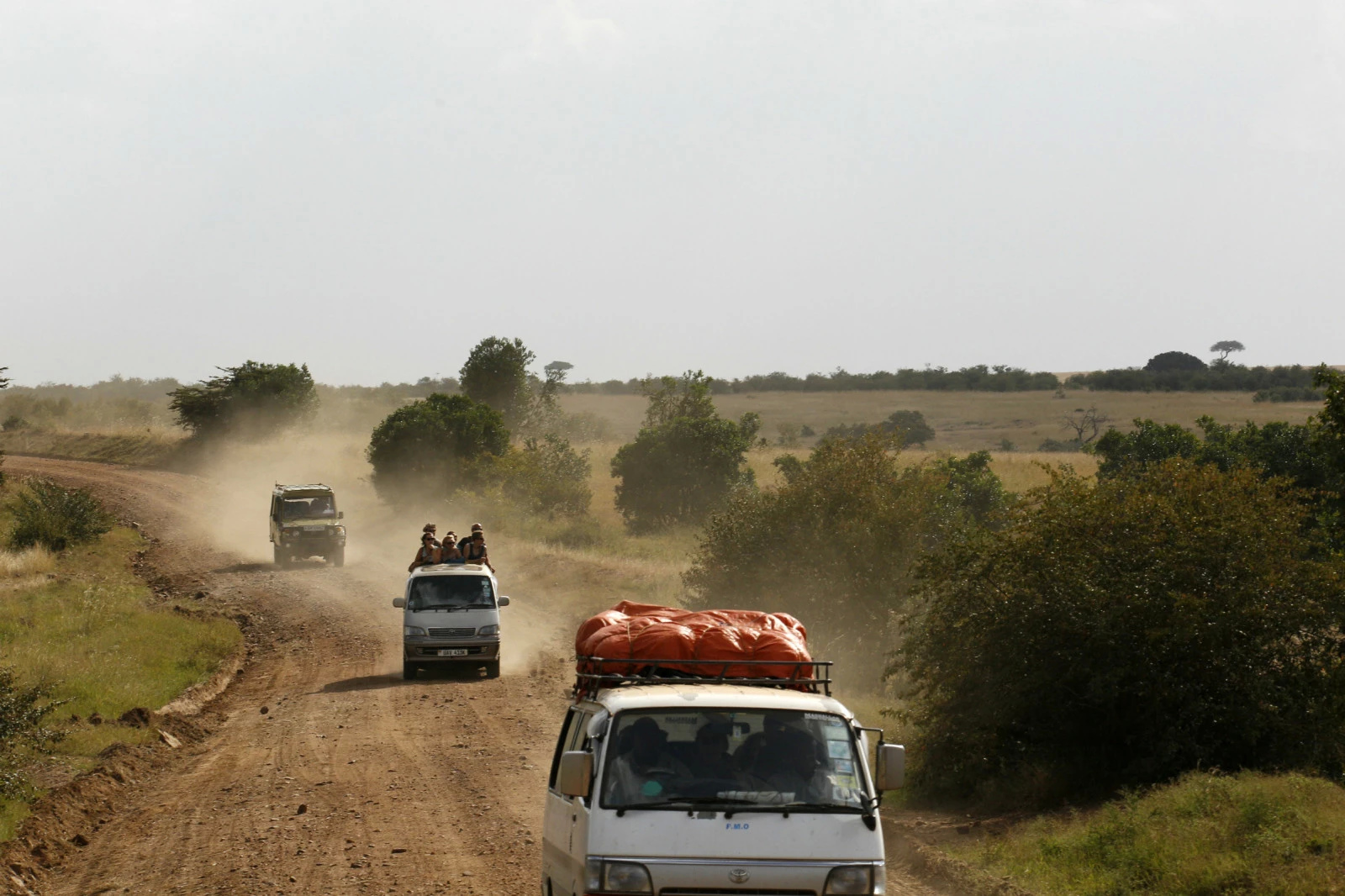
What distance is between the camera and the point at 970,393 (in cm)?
12025

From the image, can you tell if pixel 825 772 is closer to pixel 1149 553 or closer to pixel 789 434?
pixel 1149 553

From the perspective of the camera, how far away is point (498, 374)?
67875mm

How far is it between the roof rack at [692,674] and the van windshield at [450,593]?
42.6ft

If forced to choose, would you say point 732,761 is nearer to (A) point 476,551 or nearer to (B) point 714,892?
(B) point 714,892

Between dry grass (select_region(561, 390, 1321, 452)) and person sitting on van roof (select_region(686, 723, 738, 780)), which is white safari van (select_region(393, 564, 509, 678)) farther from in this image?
dry grass (select_region(561, 390, 1321, 452))

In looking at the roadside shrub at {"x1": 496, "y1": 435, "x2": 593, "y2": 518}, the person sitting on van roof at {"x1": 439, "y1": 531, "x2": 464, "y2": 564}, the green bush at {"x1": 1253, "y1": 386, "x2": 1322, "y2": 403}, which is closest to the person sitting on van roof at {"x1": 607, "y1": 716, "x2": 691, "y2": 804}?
the person sitting on van roof at {"x1": 439, "y1": 531, "x2": 464, "y2": 564}

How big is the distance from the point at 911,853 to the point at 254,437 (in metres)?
60.6

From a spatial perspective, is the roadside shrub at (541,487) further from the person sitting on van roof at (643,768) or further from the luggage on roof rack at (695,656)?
the person sitting on van roof at (643,768)

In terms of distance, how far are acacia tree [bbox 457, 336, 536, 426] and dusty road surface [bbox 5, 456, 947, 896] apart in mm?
40734

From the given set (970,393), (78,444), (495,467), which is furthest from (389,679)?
(970,393)

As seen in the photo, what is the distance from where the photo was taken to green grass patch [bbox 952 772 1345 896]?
336 inches

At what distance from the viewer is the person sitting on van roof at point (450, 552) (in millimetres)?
22062

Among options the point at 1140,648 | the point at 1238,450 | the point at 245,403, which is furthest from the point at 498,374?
the point at 1140,648

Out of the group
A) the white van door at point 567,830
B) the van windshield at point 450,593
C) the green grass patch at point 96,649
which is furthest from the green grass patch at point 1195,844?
the van windshield at point 450,593
